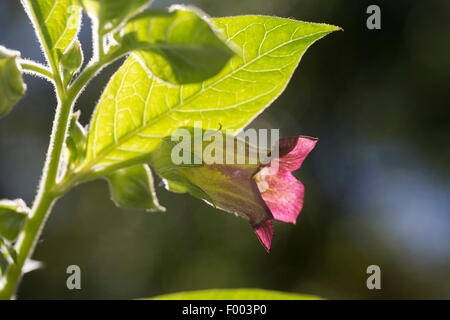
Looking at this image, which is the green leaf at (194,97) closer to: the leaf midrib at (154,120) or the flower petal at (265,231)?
the leaf midrib at (154,120)

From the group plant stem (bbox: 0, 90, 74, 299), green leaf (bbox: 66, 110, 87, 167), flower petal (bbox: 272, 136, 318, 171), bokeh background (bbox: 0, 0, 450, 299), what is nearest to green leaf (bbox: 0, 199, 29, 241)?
plant stem (bbox: 0, 90, 74, 299)

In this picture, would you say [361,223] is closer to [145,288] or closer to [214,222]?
[214,222]

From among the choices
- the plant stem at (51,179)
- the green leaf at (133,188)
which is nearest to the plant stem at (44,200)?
the plant stem at (51,179)

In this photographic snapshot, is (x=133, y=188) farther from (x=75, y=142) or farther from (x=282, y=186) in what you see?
(x=282, y=186)

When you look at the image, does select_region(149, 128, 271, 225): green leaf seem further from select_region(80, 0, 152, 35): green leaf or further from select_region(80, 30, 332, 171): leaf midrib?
select_region(80, 0, 152, 35): green leaf

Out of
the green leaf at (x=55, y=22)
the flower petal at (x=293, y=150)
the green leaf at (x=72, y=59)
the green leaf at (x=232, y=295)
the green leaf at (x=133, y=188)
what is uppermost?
the green leaf at (x=55, y=22)

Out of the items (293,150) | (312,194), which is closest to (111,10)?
(293,150)
